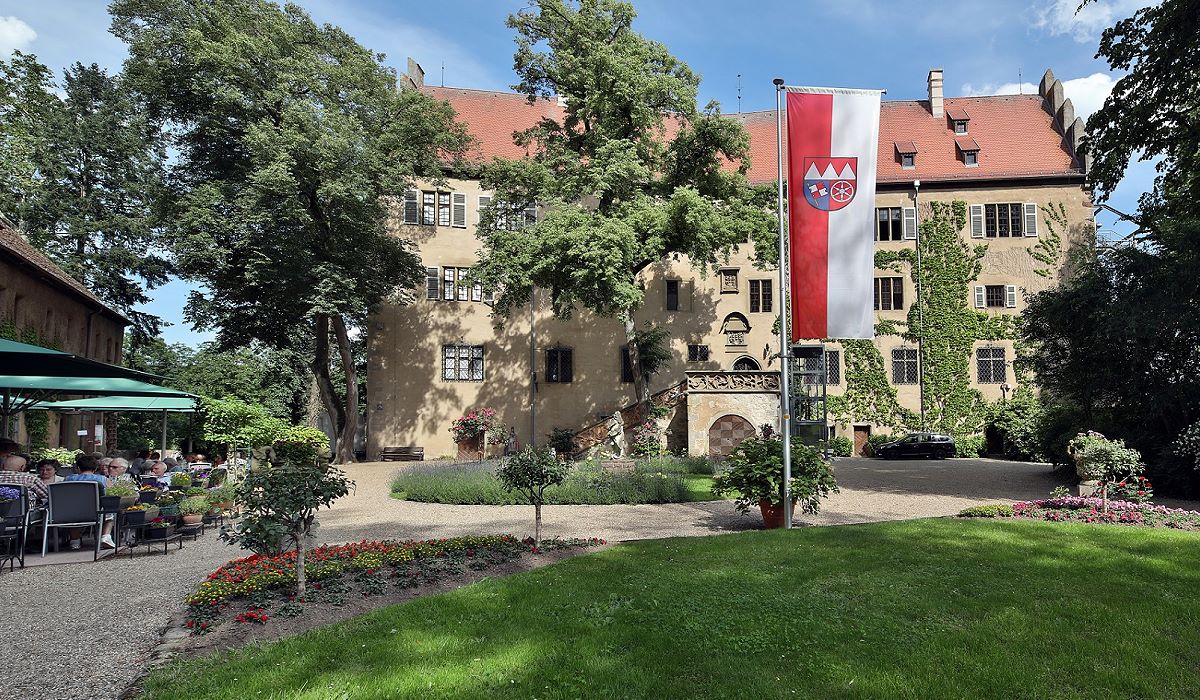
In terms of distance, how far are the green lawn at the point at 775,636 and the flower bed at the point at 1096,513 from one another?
3213 mm

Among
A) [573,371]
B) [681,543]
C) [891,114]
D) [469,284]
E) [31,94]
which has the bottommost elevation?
[681,543]

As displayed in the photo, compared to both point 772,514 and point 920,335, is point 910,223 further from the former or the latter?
point 772,514

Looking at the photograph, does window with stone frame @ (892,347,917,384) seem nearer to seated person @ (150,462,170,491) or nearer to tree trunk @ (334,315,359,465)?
tree trunk @ (334,315,359,465)

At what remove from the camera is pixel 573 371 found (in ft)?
113

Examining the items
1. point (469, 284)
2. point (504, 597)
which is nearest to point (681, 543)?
point (504, 597)

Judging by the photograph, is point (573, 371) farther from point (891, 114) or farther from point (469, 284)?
point (891, 114)

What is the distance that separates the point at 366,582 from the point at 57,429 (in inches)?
1046

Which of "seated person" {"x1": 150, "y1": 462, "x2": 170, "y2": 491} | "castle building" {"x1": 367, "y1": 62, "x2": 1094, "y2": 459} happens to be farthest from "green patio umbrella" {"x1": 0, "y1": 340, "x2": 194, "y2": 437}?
"castle building" {"x1": 367, "y1": 62, "x2": 1094, "y2": 459}

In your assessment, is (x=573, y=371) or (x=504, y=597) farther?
(x=573, y=371)

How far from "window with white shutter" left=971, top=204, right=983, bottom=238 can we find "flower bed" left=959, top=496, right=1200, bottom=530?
25.5 meters

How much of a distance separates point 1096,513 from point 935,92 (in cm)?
3388

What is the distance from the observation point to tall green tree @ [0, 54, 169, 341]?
108 ft

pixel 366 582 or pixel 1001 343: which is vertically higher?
pixel 1001 343

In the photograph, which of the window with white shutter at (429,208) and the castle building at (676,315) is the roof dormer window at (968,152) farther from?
the window with white shutter at (429,208)
